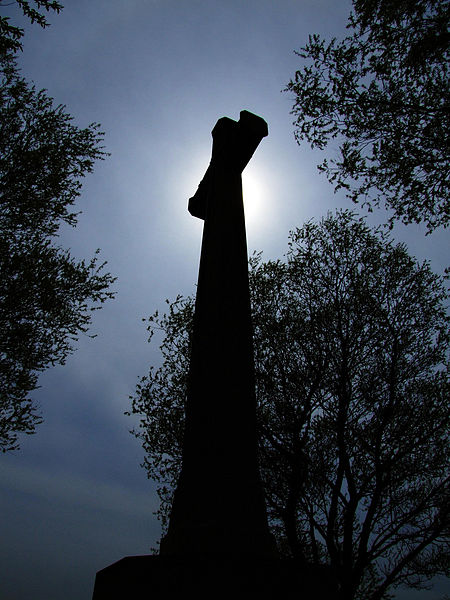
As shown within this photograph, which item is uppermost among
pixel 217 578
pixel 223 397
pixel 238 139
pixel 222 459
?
pixel 238 139

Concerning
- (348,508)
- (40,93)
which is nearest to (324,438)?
(348,508)

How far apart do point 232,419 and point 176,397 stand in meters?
10.5

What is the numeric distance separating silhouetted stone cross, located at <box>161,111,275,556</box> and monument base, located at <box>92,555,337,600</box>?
0.39 ft

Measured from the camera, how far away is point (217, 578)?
2777mm

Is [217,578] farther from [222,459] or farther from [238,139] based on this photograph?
[238,139]

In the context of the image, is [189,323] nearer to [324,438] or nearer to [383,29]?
[324,438]

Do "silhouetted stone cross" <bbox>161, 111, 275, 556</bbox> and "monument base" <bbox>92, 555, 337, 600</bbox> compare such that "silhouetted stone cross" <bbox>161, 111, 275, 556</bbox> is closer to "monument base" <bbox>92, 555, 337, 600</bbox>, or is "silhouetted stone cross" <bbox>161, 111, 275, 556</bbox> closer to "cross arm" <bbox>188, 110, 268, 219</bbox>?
"cross arm" <bbox>188, 110, 268, 219</bbox>

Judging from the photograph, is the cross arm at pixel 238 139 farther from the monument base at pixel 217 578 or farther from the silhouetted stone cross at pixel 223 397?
the monument base at pixel 217 578

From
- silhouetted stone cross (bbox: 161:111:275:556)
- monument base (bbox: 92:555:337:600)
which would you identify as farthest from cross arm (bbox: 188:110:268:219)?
monument base (bbox: 92:555:337:600)

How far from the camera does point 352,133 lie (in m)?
9.77

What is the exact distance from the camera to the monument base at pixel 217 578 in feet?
9.09

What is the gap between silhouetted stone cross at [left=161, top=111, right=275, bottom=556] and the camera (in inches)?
143

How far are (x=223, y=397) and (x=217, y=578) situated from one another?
71.8 inches

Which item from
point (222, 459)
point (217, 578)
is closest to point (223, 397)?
point (222, 459)
